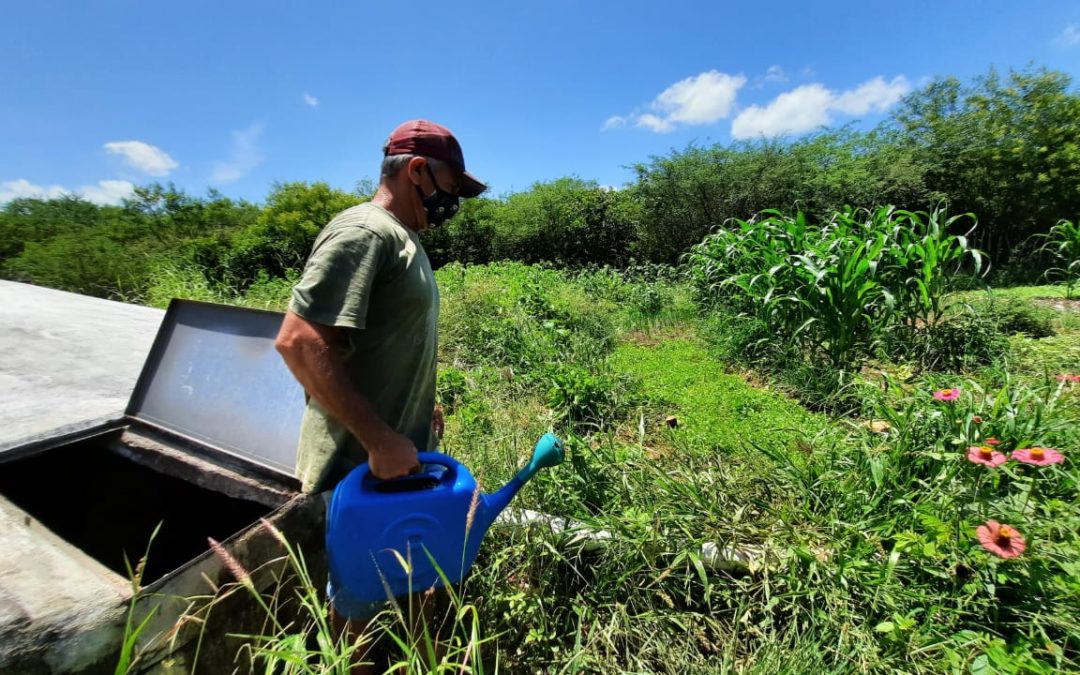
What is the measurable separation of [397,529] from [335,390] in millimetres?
357

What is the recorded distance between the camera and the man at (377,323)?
1176 mm

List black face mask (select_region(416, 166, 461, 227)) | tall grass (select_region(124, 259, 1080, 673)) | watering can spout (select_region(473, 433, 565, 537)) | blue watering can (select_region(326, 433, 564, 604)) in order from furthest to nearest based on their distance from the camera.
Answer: black face mask (select_region(416, 166, 461, 227)) < tall grass (select_region(124, 259, 1080, 673)) < watering can spout (select_region(473, 433, 565, 537)) < blue watering can (select_region(326, 433, 564, 604))

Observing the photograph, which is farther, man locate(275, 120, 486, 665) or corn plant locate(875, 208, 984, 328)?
corn plant locate(875, 208, 984, 328)

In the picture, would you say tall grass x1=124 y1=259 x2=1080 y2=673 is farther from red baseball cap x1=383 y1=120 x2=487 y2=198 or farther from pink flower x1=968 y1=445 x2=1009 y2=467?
red baseball cap x1=383 y1=120 x2=487 y2=198

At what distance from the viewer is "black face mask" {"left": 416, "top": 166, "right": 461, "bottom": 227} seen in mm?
1504

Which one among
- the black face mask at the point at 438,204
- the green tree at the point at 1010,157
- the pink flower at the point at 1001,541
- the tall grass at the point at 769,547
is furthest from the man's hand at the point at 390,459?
the green tree at the point at 1010,157

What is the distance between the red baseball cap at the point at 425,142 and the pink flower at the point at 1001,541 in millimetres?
1832

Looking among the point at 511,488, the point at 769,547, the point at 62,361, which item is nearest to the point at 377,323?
the point at 511,488

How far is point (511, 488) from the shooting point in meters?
1.31

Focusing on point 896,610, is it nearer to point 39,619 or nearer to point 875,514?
point 875,514

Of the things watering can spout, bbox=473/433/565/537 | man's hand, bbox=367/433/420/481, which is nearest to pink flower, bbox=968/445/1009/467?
watering can spout, bbox=473/433/565/537

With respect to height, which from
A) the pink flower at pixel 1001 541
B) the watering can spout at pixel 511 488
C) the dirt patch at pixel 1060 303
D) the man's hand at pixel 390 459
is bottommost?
the dirt patch at pixel 1060 303

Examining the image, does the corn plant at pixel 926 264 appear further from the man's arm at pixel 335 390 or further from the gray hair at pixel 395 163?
the man's arm at pixel 335 390

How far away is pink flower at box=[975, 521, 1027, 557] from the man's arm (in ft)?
5.08
